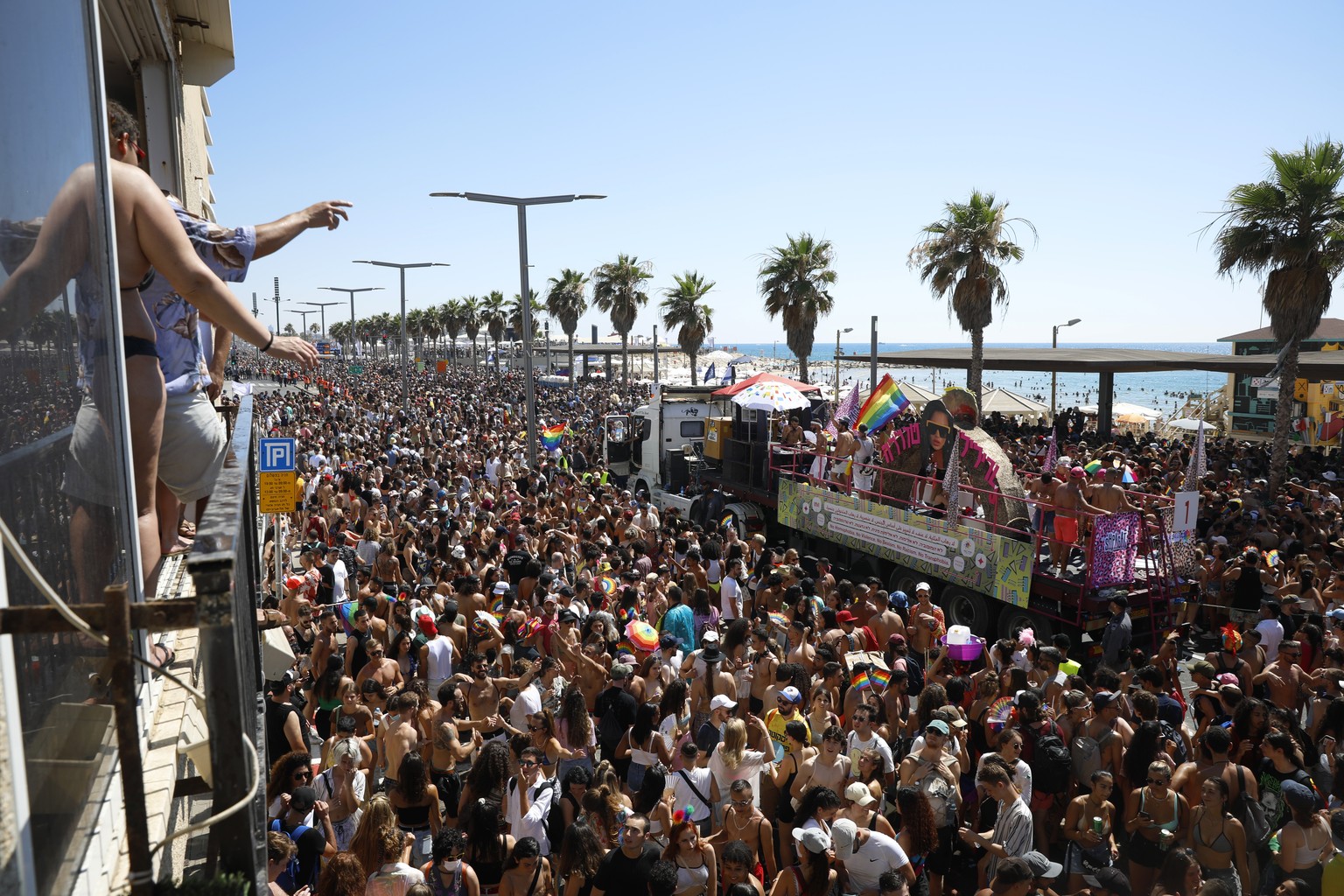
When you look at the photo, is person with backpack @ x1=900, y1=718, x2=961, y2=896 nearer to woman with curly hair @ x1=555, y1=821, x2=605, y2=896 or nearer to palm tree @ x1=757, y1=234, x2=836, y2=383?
woman with curly hair @ x1=555, y1=821, x2=605, y2=896

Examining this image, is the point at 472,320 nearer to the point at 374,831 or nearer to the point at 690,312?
the point at 690,312

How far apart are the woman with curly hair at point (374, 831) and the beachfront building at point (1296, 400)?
29.5 metres

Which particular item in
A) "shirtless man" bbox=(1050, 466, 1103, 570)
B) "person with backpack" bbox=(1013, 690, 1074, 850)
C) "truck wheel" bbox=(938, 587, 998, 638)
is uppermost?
"shirtless man" bbox=(1050, 466, 1103, 570)

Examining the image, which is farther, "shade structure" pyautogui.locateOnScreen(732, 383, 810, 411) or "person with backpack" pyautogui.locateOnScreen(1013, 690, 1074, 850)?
"shade structure" pyautogui.locateOnScreen(732, 383, 810, 411)

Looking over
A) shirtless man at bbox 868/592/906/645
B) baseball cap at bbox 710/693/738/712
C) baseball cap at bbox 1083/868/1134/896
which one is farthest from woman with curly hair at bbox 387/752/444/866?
shirtless man at bbox 868/592/906/645

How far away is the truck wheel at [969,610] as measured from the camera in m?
12.2

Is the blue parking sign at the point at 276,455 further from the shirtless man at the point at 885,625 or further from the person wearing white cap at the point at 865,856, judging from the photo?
the person wearing white cap at the point at 865,856

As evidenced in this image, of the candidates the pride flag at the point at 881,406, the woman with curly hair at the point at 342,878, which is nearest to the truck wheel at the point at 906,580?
the pride flag at the point at 881,406

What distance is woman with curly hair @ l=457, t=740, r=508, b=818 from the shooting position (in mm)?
5930

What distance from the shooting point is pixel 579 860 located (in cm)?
525

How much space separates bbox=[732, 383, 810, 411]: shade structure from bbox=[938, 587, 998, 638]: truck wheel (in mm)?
5125

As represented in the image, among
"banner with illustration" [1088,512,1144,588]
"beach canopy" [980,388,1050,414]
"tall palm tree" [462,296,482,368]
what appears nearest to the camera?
"banner with illustration" [1088,512,1144,588]

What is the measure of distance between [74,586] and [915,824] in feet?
17.2

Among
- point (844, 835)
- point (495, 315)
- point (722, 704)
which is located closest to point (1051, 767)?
point (844, 835)
